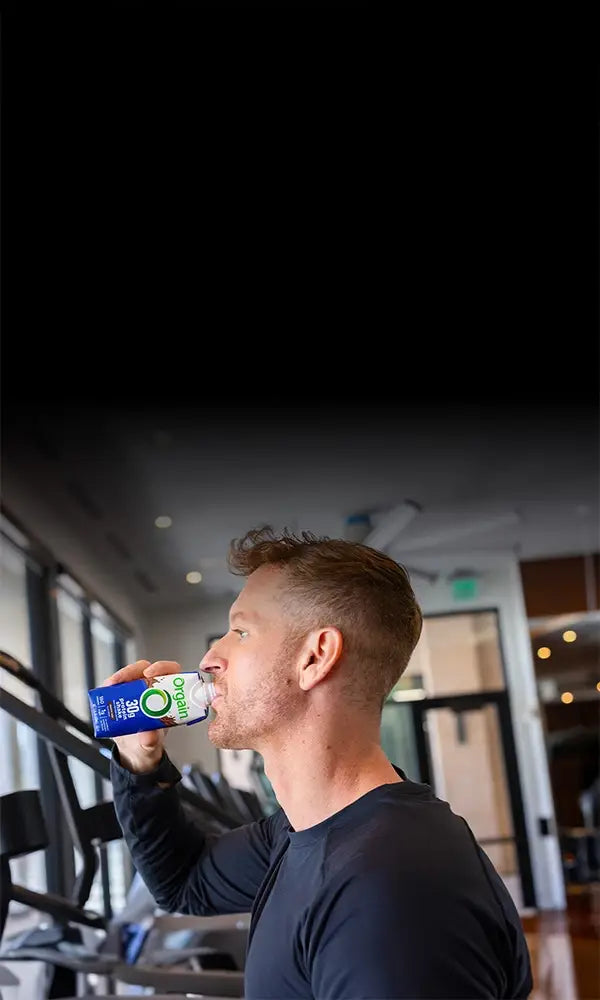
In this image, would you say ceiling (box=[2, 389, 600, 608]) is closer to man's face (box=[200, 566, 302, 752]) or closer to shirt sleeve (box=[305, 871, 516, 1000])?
man's face (box=[200, 566, 302, 752])

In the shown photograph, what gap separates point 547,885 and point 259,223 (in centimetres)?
218

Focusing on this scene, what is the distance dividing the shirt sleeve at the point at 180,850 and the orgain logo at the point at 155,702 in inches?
5.7

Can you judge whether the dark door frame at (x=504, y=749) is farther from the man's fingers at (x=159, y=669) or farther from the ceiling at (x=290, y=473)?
the man's fingers at (x=159, y=669)

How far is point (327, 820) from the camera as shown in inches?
46.1

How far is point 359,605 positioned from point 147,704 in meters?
0.31

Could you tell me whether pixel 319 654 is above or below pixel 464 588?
below

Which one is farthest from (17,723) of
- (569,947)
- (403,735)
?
(569,947)

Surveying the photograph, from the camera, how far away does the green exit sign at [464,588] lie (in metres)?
3.14

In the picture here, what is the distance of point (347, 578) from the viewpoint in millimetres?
1226

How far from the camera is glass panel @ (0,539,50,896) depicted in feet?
Answer: 7.97

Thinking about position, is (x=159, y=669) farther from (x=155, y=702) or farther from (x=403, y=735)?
(x=403, y=735)

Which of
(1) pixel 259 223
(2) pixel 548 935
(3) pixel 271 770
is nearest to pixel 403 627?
(3) pixel 271 770

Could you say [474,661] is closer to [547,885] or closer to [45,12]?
[547,885]

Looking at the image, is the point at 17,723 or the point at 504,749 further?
the point at 504,749
